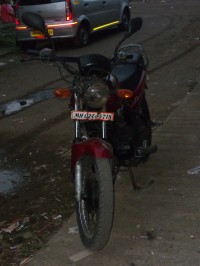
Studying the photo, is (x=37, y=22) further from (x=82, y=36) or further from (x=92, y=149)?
(x=82, y=36)

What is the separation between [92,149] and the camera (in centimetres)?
362

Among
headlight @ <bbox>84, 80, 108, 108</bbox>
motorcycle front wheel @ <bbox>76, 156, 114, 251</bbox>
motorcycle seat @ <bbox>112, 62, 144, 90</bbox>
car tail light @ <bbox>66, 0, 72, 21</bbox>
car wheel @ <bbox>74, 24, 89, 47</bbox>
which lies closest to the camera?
motorcycle front wheel @ <bbox>76, 156, 114, 251</bbox>

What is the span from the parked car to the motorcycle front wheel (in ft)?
30.3

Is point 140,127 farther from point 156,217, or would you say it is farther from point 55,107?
point 55,107

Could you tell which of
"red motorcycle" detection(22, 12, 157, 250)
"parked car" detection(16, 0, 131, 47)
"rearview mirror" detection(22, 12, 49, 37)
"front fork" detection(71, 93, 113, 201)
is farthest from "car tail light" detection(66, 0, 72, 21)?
"front fork" detection(71, 93, 113, 201)

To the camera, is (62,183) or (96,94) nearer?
(96,94)

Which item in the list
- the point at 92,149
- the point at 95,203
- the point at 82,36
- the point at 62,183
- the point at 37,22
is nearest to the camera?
the point at 92,149

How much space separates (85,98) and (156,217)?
1.27 meters

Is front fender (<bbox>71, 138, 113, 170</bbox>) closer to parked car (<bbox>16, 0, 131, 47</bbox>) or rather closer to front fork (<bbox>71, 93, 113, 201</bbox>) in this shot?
front fork (<bbox>71, 93, 113, 201</bbox>)

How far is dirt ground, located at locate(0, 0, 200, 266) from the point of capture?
3.91 meters

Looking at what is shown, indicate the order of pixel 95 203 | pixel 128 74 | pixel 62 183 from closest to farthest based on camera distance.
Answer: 1. pixel 95 203
2. pixel 128 74
3. pixel 62 183

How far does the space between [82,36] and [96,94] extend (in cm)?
1061

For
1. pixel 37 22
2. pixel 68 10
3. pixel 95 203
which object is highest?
pixel 37 22

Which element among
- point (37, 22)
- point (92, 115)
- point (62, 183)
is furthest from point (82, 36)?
point (92, 115)
